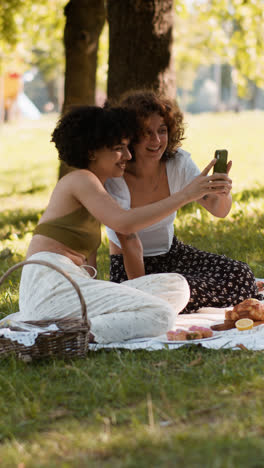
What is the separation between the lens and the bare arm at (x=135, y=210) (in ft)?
11.9

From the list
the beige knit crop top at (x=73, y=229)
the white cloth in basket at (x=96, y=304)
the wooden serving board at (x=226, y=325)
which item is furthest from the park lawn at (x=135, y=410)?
the beige knit crop top at (x=73, y=229)

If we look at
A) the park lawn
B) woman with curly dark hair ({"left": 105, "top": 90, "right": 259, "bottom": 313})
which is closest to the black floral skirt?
woman with curly dark hair ({"left": 105, "top": 90, "right": 259, "bottom": 313})

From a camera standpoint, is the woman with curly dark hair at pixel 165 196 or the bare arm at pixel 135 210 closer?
the bare arm at pixel 135 210

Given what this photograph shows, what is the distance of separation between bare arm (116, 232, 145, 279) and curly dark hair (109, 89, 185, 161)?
0.57 m

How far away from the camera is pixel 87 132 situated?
3.87m

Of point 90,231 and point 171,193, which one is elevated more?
point 171,193

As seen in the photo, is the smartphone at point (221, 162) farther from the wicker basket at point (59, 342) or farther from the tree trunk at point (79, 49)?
the tree trunk at point (79, 49)

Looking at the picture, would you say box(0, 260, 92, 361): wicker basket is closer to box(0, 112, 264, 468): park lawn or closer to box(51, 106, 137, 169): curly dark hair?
box(0, 112, 264, 468): park lawn

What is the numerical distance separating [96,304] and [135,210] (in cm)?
57

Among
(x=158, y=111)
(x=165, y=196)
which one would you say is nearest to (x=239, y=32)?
(x=165, y=196)

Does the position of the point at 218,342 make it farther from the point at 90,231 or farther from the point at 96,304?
the point at 90,231

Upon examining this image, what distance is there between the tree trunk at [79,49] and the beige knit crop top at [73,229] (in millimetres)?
6228

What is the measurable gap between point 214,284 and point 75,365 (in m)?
1.57

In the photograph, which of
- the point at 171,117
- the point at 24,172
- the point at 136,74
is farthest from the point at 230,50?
the point at 171,117
